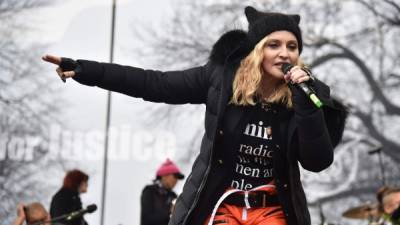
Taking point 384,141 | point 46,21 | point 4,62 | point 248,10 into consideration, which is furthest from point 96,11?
point 248,10

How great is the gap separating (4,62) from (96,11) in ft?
4.08

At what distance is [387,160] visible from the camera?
9844 mm

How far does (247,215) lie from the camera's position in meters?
3.64

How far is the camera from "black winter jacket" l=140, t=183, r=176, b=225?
334 inches

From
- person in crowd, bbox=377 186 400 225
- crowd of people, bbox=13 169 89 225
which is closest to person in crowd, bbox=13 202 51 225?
crowd of people, bbox=13 169 89 225

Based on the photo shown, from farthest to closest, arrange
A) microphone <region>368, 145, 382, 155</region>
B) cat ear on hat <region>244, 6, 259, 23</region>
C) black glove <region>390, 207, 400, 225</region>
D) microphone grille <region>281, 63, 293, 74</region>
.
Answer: microphone <region>368, 145, 382, 155</region> < black glove <region>390, 207, 400, 225</region> < cat ear on hat <region>244, 6, 259, 23</region> < microphone grille <region>281, 63, 293, 74</region>

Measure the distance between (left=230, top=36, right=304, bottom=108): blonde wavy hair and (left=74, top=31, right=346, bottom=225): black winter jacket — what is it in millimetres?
40

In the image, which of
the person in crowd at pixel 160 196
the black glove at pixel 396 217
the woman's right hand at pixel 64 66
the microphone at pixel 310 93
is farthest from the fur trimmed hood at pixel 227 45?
the person in crowd at pixel 160 196

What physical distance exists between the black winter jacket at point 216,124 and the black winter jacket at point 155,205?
4.77 metres

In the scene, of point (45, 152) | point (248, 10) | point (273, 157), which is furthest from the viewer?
point (45, 152)

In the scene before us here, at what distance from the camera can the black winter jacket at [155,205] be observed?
27.8 ft

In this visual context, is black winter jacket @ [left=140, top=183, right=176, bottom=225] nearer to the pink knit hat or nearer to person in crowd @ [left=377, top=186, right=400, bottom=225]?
the pink knit hat

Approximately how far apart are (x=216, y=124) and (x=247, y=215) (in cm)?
43

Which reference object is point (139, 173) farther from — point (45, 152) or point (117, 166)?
point (45, 152)
